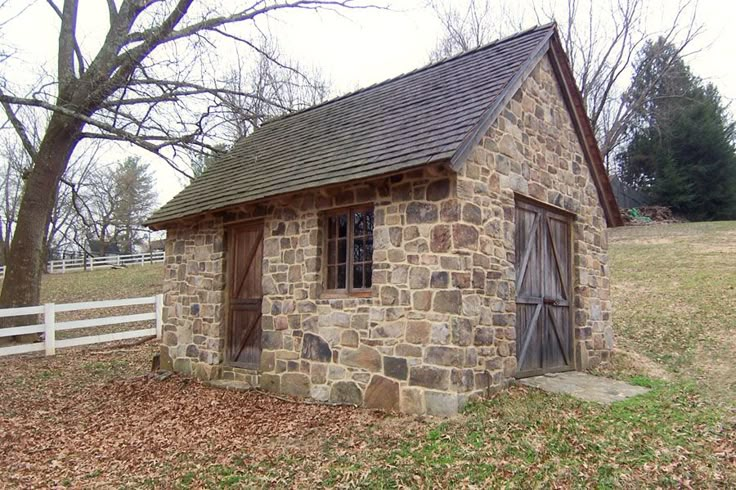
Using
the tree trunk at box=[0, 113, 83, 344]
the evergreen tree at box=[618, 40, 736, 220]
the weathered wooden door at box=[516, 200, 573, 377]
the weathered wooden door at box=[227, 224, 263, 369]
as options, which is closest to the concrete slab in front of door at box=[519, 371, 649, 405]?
the weathered wooden door at box=[516, 200, 573, 377]

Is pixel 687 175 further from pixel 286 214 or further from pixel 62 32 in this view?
pixel 62 32

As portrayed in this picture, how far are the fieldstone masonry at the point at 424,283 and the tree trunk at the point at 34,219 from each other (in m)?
5.16

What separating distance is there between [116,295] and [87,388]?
498 inches

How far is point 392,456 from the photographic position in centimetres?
494

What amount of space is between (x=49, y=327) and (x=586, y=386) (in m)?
10.2

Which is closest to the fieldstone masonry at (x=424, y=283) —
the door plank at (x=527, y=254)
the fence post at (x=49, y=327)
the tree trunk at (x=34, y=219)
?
the door plank at (x=527, y=254)

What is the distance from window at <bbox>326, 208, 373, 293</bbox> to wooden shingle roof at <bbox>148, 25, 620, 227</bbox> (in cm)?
69

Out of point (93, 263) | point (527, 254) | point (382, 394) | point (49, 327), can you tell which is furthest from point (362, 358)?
point (93, 263)

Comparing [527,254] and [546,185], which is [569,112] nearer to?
[546,185]

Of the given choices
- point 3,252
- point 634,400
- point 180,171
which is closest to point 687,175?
point 634,400

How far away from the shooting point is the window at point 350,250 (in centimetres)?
705

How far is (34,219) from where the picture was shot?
11555mm

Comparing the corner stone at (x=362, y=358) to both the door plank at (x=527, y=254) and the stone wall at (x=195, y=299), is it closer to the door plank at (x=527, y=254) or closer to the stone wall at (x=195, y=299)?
the door plank at (x=527, y=254)

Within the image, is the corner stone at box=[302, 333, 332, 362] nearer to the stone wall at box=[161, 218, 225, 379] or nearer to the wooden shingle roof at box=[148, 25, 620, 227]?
the wooden shingle roof at box=[148, 25, 620, 227]
